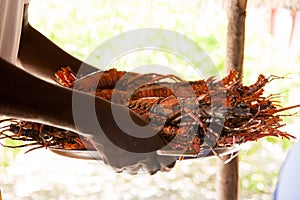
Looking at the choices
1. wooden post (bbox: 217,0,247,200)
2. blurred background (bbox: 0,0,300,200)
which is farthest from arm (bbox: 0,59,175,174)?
blurred background (bbox: 0,0,300,200)

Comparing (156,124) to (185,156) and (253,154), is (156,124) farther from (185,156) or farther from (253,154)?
(253,154)

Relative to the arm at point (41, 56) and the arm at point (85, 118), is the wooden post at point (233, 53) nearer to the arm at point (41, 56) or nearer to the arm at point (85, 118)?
the arm at point (41, 56)

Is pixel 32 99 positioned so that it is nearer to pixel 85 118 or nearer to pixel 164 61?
pixel 85 118

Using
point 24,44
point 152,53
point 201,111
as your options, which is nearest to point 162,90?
point 201,111

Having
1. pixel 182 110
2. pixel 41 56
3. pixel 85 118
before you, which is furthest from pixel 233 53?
pixel 85 118

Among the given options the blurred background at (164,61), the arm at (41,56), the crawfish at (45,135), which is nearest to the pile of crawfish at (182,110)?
the crawfish at (45,135)
